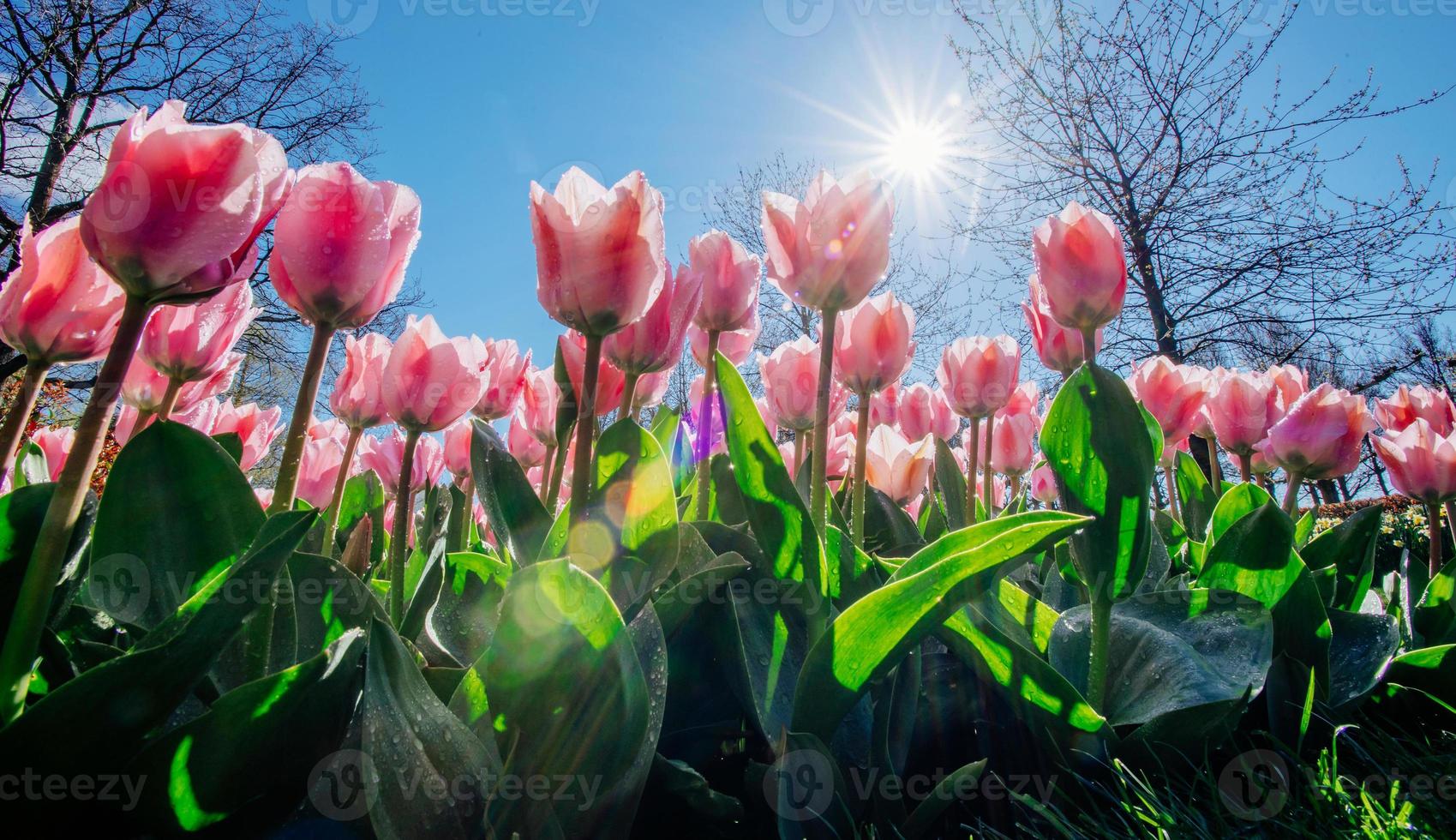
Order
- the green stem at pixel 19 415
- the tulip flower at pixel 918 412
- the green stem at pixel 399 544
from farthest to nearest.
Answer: the tulip flower at pixel 918 412, the green stem at pixel 399 544, the green stem at pixel 19 415

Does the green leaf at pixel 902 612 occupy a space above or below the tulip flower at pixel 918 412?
below

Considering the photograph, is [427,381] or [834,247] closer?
[834,247]

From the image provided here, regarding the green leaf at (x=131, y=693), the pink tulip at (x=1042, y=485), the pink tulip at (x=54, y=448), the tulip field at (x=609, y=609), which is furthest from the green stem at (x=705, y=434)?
the pink tulip at (x=1042, y=485)

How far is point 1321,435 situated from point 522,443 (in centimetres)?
182

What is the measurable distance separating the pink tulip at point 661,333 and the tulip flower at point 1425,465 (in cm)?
161

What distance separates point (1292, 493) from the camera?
64.6 inches

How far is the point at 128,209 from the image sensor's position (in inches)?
22.8

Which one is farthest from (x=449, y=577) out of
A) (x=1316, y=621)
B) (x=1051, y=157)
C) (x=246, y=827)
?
(x=1051, y=157)

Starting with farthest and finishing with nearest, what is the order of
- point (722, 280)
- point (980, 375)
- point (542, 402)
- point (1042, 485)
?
point (1042, 485) → point (980, 375) → point (542, 402) → point (722, 280)

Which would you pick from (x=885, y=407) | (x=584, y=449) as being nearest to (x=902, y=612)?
(x=584, y=449)

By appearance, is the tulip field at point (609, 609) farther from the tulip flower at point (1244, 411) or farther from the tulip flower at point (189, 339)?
the tulip flower at point (1244, 411)

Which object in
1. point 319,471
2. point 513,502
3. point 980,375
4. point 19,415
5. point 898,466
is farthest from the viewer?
point 898,466

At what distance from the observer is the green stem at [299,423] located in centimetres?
77

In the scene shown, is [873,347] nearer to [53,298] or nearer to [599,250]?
[599,250]
